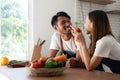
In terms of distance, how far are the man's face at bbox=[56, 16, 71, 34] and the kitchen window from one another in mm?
618

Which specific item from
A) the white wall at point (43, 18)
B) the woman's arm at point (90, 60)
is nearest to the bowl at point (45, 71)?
the woman's arm at point (90, 60)

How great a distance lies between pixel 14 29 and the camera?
8.91 ft

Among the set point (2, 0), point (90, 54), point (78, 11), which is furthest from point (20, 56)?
point (90, 54)

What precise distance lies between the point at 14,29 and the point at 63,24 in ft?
2.43

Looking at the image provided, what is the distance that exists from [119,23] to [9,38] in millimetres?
1685

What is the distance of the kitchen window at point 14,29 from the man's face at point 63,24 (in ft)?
2.03

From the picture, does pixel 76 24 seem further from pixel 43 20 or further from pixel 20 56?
pixel 20 56

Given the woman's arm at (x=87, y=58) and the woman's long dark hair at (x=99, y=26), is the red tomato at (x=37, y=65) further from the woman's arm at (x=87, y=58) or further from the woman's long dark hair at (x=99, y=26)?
the woman's long dark hair at (x=99, y=26)

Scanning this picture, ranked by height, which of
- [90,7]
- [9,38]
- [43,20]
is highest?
[90,7]

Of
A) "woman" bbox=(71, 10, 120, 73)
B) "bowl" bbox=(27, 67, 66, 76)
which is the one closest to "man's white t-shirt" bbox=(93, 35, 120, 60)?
"woman" bbox=(71, 10, 120, 73)

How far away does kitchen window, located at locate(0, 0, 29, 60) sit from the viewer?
266 cm

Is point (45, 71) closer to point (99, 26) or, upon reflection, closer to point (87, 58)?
point (87, 58)

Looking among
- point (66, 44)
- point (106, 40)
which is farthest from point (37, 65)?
point (66, 44)

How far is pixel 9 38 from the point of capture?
269cm
